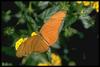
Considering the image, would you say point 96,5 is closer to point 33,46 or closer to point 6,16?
point 6,16

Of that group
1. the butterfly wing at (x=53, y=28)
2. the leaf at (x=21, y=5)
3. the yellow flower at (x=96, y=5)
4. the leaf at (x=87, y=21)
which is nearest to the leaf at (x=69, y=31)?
the leaf at (x=87, y=21)

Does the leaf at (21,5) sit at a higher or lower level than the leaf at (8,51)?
higher

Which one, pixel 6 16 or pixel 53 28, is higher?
pixel 53 28

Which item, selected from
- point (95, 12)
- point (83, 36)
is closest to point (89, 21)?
point (95, 12)

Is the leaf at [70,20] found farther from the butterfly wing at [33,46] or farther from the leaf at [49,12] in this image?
the butterfly wing at [33,46]

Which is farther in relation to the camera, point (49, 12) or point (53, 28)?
point (49, 12)

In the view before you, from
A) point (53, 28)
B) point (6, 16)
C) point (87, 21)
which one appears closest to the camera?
point (53, 28)

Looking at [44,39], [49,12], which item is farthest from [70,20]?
[44,39]

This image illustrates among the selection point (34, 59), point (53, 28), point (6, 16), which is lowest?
point (34, 59)

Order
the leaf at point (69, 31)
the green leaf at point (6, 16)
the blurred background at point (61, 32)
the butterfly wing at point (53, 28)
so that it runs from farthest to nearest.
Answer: the green leaf at point (6, 16)
the leaf at point (69, 31)
the blurred background at point (61, 32)
the butterfly wing at point (53, 28)

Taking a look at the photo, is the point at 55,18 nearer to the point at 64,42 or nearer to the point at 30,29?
the point at 30,29
